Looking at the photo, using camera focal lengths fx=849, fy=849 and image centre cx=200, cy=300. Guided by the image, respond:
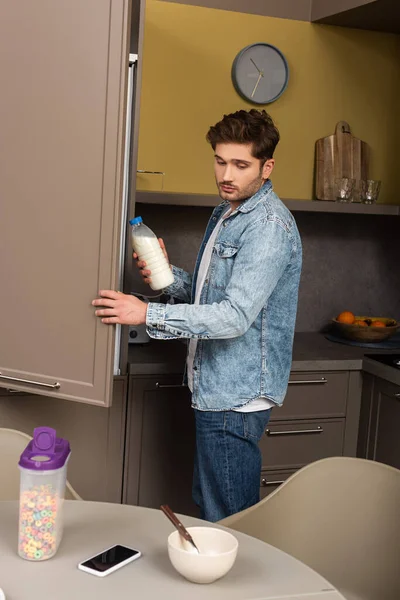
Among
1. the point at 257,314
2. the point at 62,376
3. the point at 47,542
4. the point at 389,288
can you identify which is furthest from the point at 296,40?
the point at 47,542

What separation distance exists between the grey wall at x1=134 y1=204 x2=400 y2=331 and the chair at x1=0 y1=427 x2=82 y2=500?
81.3 inches

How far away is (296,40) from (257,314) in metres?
1.83

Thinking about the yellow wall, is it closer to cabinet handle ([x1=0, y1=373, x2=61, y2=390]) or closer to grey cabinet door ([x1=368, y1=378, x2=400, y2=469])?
grey cabinet door ([x1=368, y1=378, x2=400, y2=469])

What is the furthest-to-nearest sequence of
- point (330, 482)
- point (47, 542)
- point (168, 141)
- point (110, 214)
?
point (168, 141) < point (110, 214) < point (330, 482) < point (47, 542)

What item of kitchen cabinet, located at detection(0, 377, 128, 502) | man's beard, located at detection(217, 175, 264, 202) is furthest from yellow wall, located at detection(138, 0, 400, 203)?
man's beard, located at detection(217, 175, 264, 202)

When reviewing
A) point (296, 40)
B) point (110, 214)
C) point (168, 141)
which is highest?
point (296, 40)

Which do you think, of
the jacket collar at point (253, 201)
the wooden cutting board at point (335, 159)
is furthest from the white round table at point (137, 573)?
the wooden cutting board at point (335, 159)

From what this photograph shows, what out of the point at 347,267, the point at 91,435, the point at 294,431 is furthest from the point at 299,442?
the point at 347,267

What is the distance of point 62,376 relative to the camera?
2.43 m

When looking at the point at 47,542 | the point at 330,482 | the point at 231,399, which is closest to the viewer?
the point at 47,542

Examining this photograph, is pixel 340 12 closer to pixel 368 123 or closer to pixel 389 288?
pixel 368 123

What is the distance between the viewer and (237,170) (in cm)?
243

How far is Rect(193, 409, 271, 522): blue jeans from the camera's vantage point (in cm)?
251

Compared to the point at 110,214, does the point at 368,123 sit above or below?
above
